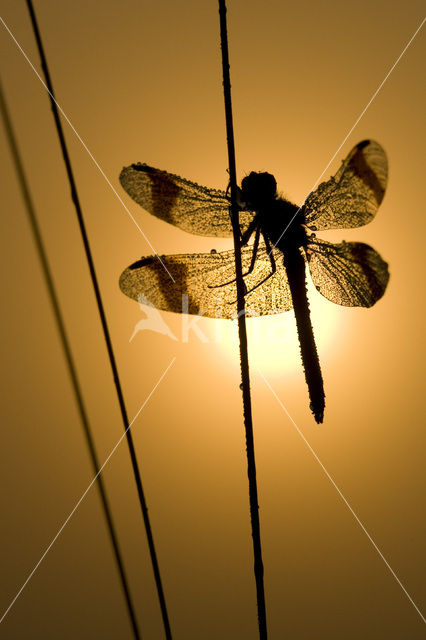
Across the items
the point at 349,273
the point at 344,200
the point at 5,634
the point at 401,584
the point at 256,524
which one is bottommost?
the point at 401,584

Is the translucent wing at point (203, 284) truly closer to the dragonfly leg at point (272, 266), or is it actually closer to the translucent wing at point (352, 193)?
the dragonfly leg at point (272, 266)

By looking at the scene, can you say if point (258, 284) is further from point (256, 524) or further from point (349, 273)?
point (256, 524)

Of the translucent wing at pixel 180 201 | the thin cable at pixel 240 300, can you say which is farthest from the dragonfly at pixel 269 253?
the thin cable at pixel 240 300

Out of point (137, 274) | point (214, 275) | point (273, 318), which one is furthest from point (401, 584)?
point (137, 274)

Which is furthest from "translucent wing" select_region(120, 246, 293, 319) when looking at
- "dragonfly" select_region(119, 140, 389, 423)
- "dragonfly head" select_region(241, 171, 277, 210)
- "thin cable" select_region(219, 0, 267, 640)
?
"thin cable" select_region(219, 0, 267, 640)

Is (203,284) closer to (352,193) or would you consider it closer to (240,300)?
(352,193)

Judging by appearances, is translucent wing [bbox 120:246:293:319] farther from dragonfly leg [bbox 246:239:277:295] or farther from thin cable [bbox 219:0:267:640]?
thin cable [bbox 219:0:267:640]

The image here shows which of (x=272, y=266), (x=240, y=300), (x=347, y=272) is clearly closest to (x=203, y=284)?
(x=272, y=266)

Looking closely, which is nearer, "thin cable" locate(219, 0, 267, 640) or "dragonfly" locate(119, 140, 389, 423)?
"thin cable" locate(219, 0, 267, 640)
